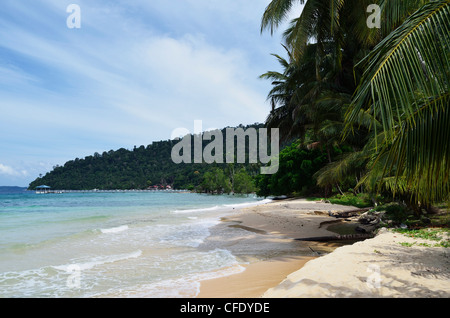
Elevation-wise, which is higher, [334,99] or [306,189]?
[334,99]

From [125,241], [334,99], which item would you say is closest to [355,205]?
[334,99]

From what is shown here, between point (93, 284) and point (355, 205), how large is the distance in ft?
59.7

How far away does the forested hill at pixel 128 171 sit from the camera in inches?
4916

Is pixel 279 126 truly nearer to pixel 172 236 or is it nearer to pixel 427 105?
pixel 172 236

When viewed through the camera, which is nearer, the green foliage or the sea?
the sea

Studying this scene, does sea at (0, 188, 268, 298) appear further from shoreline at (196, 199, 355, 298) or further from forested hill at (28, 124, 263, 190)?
forested hill at (28, 124, 263, 190)

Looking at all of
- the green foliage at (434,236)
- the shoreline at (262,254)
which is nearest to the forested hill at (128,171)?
the shoreline at (262,254)

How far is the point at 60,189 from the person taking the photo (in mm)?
123375

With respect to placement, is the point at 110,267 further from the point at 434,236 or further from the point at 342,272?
the point at 434,236

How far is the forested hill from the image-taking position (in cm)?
12488

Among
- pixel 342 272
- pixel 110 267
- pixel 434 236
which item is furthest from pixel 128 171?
pixel 342 272

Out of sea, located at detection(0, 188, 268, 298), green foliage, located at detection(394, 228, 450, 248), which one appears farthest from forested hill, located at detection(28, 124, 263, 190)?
green foliage, located at detection(394, 228, 450, 248)

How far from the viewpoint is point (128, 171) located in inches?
5418

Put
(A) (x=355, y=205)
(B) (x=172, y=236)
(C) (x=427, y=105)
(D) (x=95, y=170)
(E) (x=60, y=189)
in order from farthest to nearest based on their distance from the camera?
(D) (x=95, y=170) → (E) (x=60, y=189) → (A) (x=355, y=205) → (B) (x=172, y=236) → (C) (x=427, y=105)
